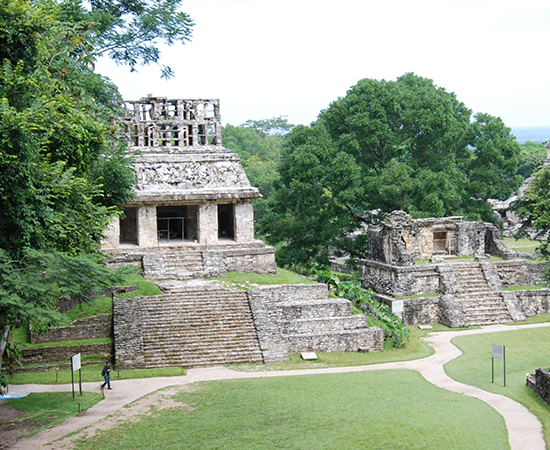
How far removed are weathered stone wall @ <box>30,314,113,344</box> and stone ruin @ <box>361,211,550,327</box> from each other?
9.29 m

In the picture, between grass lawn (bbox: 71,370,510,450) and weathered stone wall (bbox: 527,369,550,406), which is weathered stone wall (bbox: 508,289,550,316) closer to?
weathered stone wall (bbox: 527,369,550,406)

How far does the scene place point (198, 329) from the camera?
1898cm

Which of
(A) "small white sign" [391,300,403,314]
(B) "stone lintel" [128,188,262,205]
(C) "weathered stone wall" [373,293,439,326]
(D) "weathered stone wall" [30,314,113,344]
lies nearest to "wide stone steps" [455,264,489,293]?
(C) "weathered stone wall" [373,293,439,326]

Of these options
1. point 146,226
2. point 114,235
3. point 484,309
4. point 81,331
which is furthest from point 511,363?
point 114,235

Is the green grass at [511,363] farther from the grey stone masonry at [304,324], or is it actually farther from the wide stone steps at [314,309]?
the wide stone steps at [314,309]

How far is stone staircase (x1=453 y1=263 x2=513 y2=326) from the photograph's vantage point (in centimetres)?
2378

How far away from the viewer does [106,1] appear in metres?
27.4

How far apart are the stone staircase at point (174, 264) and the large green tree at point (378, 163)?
23.0 feet

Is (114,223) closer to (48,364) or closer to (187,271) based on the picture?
(187,271)

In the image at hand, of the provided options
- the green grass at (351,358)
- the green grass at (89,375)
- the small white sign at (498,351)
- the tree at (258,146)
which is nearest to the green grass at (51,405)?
the green grass at (89,375)

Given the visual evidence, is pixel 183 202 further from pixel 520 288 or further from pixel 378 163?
pixel 520 288

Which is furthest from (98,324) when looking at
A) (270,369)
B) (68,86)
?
(68,86)

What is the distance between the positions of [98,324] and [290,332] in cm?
543

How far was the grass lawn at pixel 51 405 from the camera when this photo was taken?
539 inches
